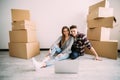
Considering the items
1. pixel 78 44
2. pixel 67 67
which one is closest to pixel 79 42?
pixel 78 44

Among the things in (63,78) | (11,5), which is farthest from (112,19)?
(11,5)

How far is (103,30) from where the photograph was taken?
258 cm

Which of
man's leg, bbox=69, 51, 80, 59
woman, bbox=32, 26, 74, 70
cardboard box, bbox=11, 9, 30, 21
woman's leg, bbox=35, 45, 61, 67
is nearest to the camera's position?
woman's leg, bbox=35, 45, 61, 67

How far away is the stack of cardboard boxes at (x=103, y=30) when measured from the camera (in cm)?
244

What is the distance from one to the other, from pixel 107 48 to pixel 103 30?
390 mm

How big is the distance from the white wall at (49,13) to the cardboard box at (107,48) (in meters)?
0.87

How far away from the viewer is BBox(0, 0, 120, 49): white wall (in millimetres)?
3270

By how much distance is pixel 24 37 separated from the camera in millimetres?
2469

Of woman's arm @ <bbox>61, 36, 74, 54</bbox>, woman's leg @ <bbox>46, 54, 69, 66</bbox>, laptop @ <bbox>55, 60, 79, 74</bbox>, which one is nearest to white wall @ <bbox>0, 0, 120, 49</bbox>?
woman's arm @ <bbox>61, 36, 74, 54</bbox>

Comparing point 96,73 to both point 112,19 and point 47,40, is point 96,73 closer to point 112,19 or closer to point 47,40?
point 112,19

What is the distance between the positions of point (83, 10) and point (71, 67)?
7.00ft

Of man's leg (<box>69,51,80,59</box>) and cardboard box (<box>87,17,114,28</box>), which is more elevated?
cardboard box (<box>87,17,114,28</box>)

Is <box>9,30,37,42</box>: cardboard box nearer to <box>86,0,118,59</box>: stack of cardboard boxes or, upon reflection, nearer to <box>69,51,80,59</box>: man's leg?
<box>69,51,80,59</box>: man's leg

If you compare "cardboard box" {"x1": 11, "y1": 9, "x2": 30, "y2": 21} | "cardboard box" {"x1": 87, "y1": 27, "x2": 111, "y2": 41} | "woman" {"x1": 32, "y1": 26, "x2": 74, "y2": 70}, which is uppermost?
"cardboard box" {"x1": 11, "y1": 9, "x2": 30, "y2": 21}
